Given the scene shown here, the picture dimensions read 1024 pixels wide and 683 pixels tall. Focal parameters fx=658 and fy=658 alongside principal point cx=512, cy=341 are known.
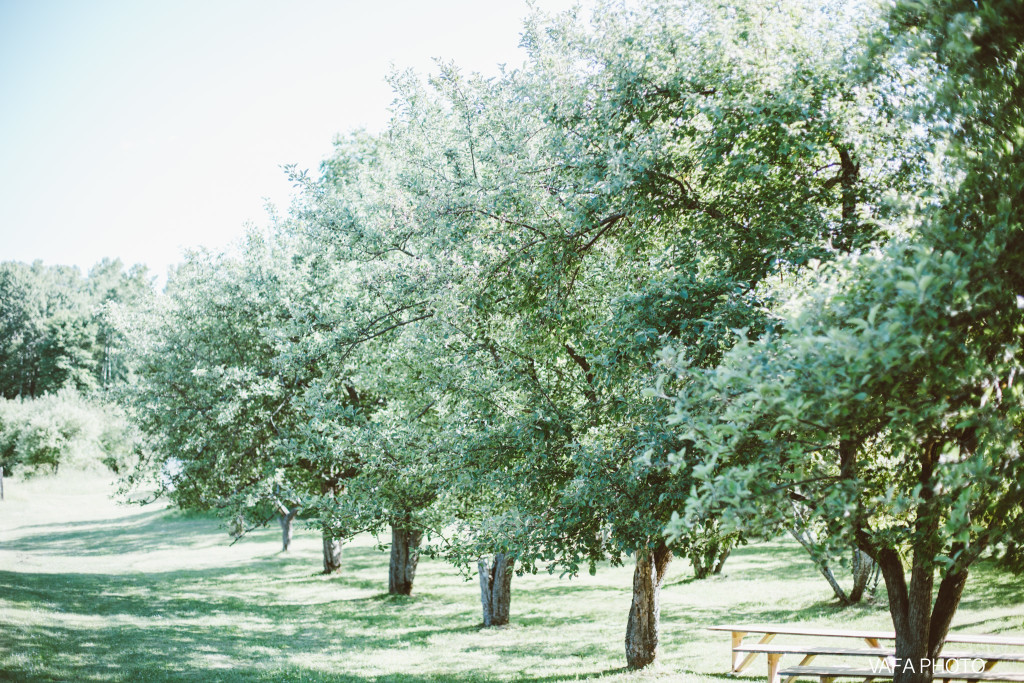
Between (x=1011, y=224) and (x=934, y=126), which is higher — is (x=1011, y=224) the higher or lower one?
the lower one

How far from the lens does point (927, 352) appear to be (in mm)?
4027

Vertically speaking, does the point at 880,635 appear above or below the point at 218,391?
below

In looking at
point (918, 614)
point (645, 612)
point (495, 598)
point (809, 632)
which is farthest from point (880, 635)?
point (495, 598)

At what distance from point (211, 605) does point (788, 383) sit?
2091cm

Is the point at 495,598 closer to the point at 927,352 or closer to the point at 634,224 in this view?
the point at 634,224

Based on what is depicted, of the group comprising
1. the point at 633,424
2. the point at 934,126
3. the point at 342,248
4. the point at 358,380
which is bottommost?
the point at 633,424

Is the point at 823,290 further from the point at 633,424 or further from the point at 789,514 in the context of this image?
the point at 633,424

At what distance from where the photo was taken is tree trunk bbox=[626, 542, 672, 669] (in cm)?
1195

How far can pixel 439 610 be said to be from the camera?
19750mm

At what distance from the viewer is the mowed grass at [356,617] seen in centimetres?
1273

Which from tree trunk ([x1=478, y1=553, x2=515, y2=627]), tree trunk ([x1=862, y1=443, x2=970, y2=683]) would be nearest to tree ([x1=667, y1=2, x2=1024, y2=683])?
tree trunk ([x1=862, y1=443, x2=970, y2=683])

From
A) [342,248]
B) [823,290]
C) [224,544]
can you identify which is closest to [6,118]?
[342,248]

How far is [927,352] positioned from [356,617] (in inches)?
714

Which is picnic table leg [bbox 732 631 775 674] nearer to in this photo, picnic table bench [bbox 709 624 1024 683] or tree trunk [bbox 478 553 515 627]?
picnic table bench [bbox 709 624 1024 683]
